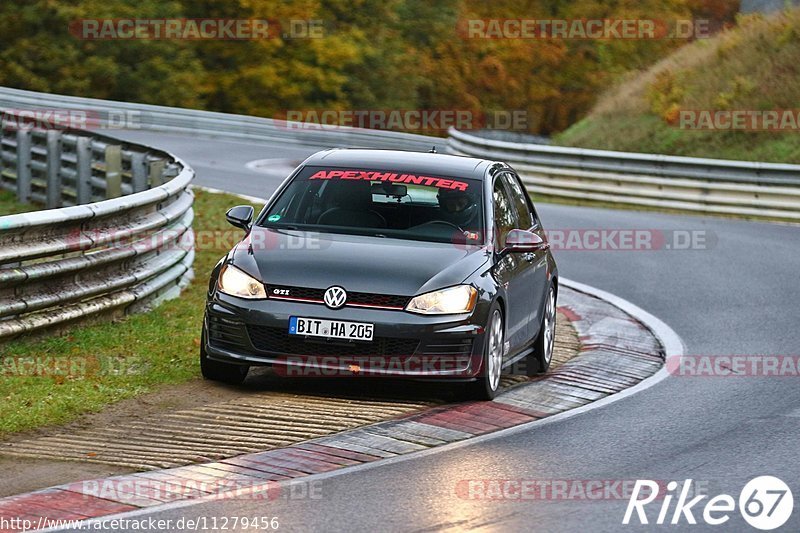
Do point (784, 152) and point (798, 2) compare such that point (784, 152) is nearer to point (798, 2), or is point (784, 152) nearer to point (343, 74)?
point (798, 2)

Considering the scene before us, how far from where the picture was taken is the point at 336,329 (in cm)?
945

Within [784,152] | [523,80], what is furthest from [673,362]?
[523,80]

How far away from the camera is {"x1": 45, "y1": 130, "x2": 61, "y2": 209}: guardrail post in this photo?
19.9 meters

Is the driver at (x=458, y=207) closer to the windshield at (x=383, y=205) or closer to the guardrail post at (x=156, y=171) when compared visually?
the windshield at (x=383, y=205)

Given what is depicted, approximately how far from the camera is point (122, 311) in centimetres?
1212

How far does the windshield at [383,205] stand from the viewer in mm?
10523

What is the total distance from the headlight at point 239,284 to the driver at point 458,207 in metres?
1.65

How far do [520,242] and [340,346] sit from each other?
5.60 feet

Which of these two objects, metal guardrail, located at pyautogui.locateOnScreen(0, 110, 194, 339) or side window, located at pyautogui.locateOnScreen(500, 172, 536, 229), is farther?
side window, located at pyautogui.locateOnScreen(500, 172, 536, 229)

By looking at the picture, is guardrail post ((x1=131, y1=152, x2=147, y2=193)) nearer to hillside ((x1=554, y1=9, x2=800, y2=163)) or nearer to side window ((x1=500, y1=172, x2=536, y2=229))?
side window ((x1=500, y1=172, x2=536, y2=229))

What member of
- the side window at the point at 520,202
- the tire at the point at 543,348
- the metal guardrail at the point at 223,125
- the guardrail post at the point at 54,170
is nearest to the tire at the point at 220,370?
the tire at the point at 543,348

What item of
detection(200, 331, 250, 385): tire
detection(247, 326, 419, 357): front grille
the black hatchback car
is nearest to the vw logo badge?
the black hatchback car

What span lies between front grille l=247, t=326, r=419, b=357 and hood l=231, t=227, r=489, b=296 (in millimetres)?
318

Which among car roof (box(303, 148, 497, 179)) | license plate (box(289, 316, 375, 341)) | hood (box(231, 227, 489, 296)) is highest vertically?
car roof (box(303, 148, 497, 179))
